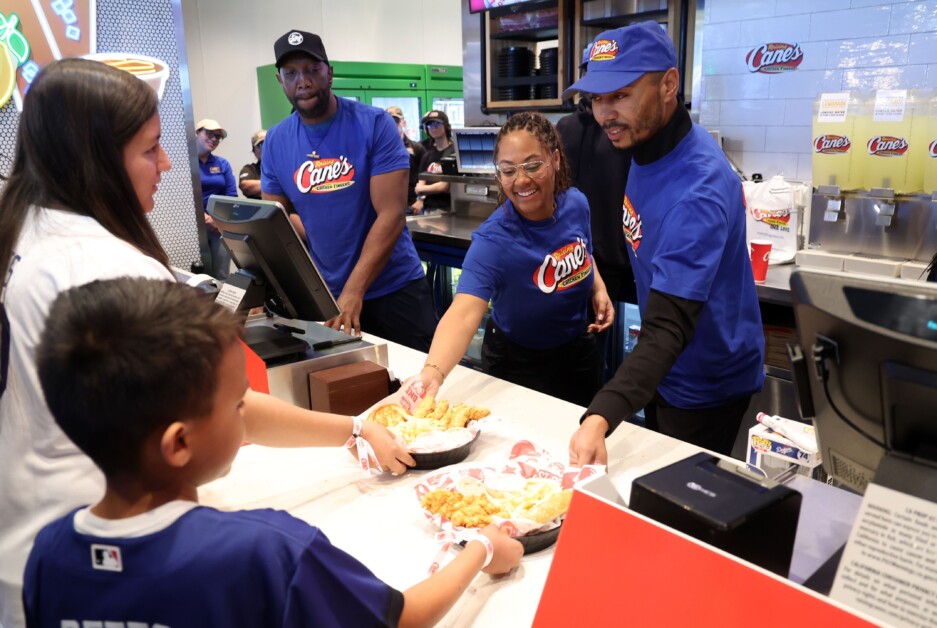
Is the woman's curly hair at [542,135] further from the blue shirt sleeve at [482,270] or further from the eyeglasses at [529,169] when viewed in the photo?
the blue shirt sleeve at [482,270]

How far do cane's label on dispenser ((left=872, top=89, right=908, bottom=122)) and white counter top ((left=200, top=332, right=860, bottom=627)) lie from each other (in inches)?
87.4

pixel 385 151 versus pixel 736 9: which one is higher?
pixel 736 9

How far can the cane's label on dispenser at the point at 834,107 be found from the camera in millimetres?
3295

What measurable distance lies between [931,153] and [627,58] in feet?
6.68

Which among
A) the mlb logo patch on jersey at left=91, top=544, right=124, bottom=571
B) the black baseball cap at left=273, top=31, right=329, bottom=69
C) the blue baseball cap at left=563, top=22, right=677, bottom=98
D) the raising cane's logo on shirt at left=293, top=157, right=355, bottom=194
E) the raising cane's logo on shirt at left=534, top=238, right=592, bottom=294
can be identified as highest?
the black baseball cap at left=273, top=31, right=329, bottom=69

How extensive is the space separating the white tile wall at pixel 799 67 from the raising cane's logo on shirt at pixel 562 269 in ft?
8.02

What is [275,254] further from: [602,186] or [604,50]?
[602,186]

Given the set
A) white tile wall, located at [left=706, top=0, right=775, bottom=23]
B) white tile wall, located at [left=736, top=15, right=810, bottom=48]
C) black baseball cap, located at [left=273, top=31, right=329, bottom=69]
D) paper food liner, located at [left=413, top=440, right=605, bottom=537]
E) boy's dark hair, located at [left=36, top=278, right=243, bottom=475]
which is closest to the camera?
boy's dark hair, located at [left=36, top=278, right=243, bottom=475]

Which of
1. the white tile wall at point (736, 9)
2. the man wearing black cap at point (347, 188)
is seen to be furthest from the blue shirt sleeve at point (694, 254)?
the white tile wall at point (736, 9)

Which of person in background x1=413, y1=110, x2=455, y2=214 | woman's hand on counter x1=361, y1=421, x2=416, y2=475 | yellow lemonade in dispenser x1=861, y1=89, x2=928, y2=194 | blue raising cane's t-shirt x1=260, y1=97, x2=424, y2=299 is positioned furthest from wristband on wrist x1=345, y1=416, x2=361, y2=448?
person in background x1=413, y1=110, x2=455, y2=214

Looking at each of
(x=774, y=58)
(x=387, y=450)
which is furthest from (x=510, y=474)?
(x=774, y=58)

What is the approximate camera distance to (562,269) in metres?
2.34

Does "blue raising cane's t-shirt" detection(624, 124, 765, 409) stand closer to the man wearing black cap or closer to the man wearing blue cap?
the man wearing blue cap

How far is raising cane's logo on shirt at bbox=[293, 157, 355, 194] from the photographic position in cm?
306
